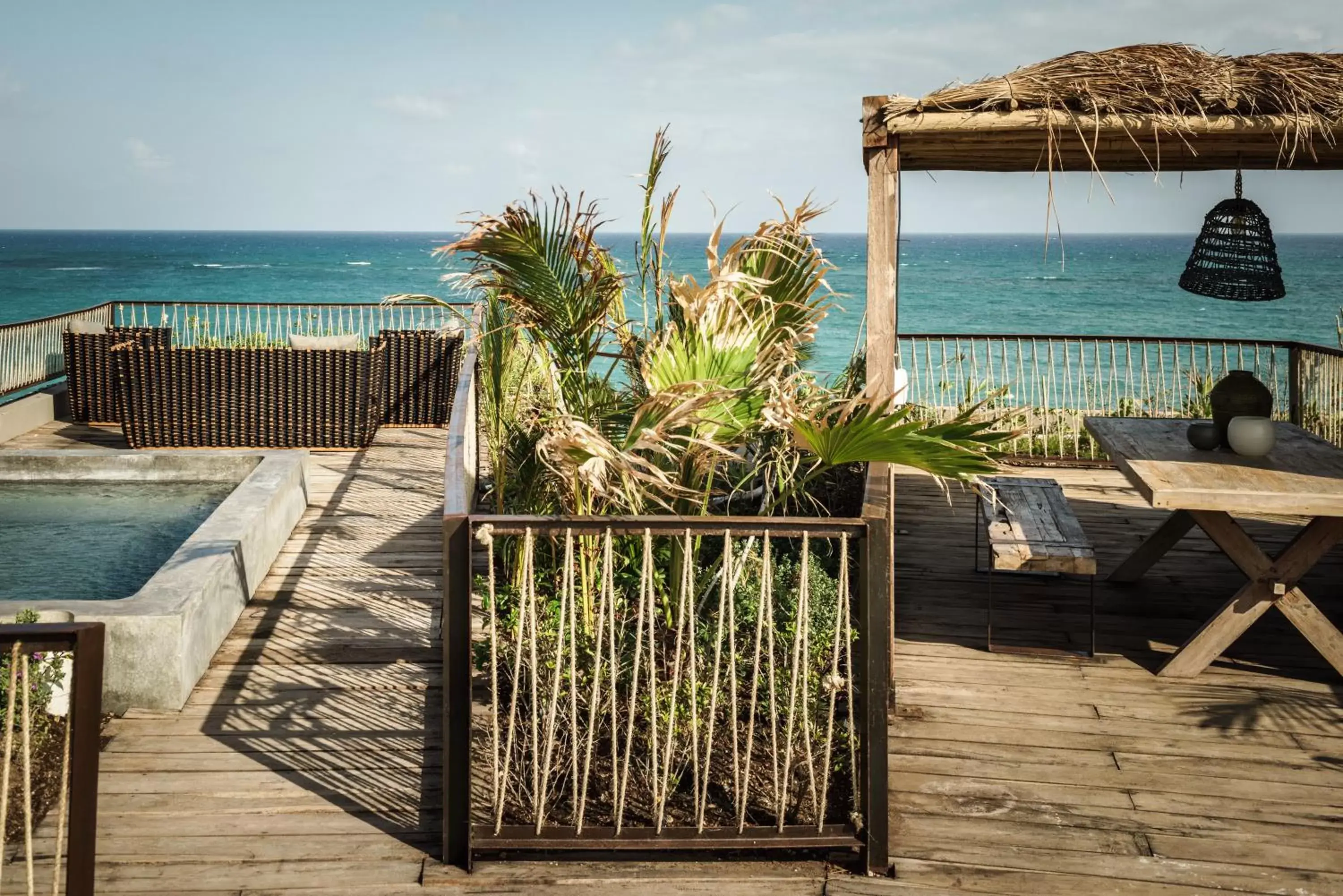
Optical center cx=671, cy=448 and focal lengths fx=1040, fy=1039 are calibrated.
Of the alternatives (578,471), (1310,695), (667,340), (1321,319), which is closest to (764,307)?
(667,340)

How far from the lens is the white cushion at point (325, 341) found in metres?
9.98

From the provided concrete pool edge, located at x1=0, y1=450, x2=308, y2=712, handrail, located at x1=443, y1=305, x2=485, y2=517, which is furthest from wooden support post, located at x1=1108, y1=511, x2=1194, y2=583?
concrete pool edge, located at x1=0, y1=450, x2=308, y2=712

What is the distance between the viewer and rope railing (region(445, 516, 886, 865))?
2.89m

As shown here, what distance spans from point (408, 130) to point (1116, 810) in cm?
6955

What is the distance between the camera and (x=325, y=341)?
10180 mm

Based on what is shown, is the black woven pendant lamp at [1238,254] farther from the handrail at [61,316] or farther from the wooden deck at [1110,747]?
the handrail at [61,316]

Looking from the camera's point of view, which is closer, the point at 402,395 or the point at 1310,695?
the point at 1310,695

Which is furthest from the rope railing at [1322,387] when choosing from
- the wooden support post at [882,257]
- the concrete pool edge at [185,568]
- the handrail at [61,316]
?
the handrail at [61,316]

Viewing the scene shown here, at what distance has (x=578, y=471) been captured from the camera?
10.4 feet

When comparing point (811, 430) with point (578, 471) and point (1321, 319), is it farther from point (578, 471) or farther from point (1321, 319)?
point (1321, 319)

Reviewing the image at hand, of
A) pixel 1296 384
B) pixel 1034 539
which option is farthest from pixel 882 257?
pixel 1296 384

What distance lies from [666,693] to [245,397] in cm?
668

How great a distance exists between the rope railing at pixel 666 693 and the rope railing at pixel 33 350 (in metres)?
7.99

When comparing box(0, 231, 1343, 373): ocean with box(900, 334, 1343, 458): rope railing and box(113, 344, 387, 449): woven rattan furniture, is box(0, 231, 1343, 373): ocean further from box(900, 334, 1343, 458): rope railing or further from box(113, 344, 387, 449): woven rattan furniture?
box(113, 344, 387, 449): woven rattan furniture
